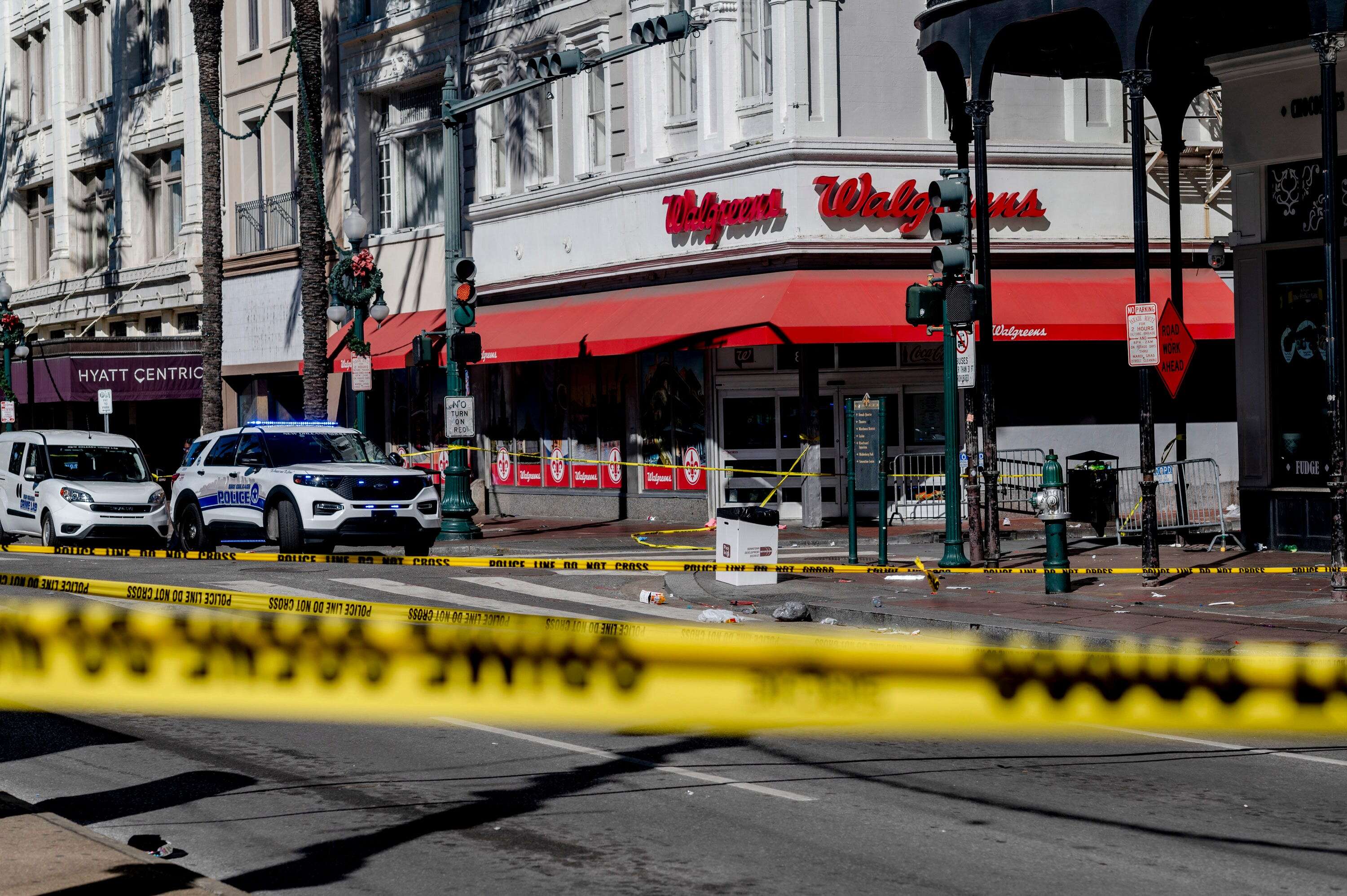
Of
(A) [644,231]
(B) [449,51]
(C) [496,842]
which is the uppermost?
(B) [449,51]

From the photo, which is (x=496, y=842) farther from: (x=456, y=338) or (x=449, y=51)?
(x=449, y=51)

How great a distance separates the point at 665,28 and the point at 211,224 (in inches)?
646

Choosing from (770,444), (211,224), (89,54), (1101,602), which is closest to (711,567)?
(1101,602)

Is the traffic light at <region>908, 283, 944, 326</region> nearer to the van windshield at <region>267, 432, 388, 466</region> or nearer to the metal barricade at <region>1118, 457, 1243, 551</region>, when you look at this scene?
the metal barricade at <region>1118, 457, 1243, 551</region>

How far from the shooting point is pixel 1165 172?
1110 inches

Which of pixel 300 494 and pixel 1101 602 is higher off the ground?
pixel 300 494

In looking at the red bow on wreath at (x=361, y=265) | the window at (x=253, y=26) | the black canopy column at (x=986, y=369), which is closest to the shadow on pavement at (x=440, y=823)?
the black canopy column at (x=986, y=369)

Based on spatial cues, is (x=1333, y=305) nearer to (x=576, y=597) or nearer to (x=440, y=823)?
(x=576, y=597)

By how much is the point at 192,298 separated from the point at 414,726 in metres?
35.3

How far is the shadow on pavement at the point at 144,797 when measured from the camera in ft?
25.1

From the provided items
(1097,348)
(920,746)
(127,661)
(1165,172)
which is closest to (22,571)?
(127,661)

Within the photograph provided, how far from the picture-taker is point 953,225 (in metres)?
17.6

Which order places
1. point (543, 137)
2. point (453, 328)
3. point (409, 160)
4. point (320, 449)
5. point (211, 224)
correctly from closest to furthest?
point (320, 449) < point (453, 328) < point (543, 137) < point (211, 224) < point (409, 160)

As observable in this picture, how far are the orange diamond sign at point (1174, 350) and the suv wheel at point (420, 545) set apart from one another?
8.87 m
